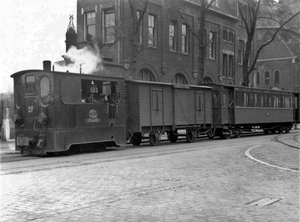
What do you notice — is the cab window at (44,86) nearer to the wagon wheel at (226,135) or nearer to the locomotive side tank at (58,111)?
the locomotive side tank at (58,111)

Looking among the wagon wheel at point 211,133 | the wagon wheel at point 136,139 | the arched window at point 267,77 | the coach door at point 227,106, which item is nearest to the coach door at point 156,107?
the wagon wheel at point 136,139

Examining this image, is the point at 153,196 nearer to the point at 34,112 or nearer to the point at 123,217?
the point at 123,217

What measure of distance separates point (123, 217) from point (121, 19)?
2407 cm

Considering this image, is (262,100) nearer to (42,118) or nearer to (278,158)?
(278,158)

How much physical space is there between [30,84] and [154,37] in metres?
18.1

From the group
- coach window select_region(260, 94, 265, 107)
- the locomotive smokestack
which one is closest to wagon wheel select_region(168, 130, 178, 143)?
the locomotive smokestack

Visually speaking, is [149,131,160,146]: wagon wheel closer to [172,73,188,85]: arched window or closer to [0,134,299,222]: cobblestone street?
[0,134,299,222]: cobblestone street

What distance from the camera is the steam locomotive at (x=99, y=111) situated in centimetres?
1390

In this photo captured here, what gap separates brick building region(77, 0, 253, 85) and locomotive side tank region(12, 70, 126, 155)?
9.02m

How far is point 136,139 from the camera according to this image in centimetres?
1902

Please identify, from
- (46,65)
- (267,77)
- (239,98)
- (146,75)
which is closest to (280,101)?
(239,98)

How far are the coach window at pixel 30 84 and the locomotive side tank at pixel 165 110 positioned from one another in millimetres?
4560

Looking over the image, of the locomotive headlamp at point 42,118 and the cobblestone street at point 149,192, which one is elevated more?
the locomotive headlamp at point 42,118

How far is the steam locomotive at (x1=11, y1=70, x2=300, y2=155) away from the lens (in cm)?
1390
